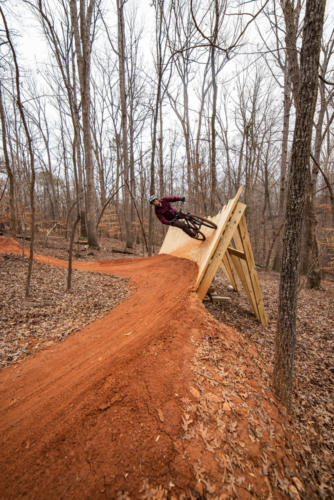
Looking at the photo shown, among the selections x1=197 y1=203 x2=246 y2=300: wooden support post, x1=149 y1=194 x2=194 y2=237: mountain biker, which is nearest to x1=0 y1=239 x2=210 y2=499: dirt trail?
x1=197 y1=203 x2=246 y2=300: wooden support post

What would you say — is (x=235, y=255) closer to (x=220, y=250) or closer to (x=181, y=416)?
(x=220, y=250)

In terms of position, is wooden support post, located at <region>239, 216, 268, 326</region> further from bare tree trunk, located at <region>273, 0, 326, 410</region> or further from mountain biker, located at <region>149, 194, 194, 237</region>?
bare tree trunk, located at <region>273, 0, 326, 410</region>

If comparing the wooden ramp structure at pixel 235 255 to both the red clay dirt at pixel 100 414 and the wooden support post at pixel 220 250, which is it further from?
the red clay dirt at pixel 100 414

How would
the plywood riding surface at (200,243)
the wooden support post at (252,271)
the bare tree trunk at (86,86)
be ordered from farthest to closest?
1. the bare tree trunk at (86,86)
2. the wooden support post at (252,271)
3. the plywood riding surface at (200,243)

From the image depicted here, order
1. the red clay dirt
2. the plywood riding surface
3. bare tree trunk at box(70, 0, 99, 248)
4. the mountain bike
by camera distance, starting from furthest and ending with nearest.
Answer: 1. bare tree trunk at box(70, 0, 99, 248)
2. the mountain bike
3. the plywood riding surface
4. the red clay dirt

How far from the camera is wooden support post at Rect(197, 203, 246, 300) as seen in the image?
13.2 ft

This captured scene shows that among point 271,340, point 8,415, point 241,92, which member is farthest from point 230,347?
point 241,92

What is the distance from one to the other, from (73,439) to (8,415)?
31.0 inches

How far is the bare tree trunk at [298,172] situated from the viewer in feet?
6.05

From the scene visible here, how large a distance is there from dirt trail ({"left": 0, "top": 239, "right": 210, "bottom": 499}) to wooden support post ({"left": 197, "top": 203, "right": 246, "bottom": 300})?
108cm

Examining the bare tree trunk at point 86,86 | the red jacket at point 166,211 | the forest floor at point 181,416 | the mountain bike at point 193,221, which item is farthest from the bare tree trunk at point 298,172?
the bare tree trunk at point 86,86

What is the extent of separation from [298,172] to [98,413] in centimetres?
287

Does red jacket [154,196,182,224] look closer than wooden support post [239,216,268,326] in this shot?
No

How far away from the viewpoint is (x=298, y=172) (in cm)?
194
